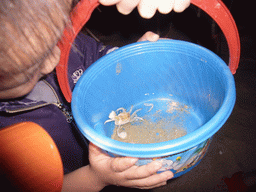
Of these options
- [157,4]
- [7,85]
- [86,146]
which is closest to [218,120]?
[157,4]

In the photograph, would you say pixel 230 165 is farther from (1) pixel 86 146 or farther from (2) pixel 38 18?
(2) pixel 38 18

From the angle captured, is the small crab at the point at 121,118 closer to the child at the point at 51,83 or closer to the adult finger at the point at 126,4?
the child at the point at 51,83

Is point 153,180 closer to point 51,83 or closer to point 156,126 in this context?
point 156,126

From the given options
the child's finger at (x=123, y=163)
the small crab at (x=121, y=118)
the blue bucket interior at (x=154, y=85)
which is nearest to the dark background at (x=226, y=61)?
the blue bucket interior at (x=154, y=85)

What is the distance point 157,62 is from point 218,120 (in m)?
0.35

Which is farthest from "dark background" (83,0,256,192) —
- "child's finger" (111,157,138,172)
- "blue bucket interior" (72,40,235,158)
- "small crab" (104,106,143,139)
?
"child's finger" (111,157,138,172)

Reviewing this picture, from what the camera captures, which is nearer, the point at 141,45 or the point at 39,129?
the point at 39,129

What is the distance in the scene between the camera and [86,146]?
2.42ft

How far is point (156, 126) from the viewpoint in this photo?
691 millimetres

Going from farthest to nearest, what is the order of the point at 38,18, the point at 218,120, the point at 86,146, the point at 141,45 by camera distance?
the point at 86,146, the point at 141,45, the point at 218,120, the point at 38,18

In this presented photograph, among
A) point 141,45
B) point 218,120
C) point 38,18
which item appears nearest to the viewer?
point 38,18

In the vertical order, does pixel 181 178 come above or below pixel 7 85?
below

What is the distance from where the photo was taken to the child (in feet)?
0.64

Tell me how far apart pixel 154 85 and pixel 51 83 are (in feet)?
1.31
